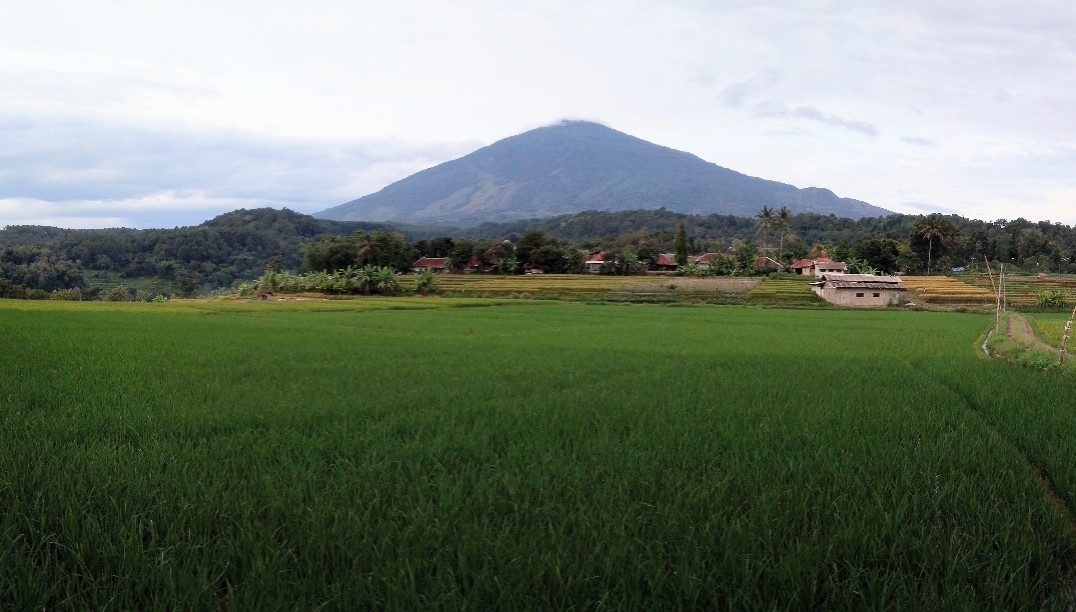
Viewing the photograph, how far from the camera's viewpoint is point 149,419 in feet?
18.7

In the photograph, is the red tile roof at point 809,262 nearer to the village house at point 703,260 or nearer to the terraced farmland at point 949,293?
the village house at point 703,260

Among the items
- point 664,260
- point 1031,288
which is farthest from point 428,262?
point 1031,288

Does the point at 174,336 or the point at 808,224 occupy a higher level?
the point at 808,224

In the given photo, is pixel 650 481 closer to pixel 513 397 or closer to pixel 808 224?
pixel 513 397

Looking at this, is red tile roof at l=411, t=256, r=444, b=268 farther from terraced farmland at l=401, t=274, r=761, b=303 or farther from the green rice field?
the green rice field

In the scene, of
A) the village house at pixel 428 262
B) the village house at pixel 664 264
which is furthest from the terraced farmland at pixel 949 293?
the village house at pixel 428 262

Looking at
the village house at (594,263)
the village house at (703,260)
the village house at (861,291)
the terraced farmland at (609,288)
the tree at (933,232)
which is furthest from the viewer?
the village house at (703,260)

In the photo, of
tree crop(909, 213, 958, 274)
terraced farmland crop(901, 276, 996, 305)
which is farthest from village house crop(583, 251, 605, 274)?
tree crop(909, 213, 958, 274)

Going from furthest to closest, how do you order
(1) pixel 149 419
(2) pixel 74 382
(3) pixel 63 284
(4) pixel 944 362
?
(3) pixel 63 284 < (4) pixel 944 362 < (2) pixel 74 382 < (1) pixel 149 419

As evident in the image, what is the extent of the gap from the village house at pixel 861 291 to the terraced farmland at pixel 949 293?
1.26m

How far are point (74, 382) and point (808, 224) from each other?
126855 millimetres

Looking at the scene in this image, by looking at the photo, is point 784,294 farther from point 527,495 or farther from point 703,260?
point 527,495

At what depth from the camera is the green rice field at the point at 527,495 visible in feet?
8.64

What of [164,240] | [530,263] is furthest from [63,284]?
[530,263]
